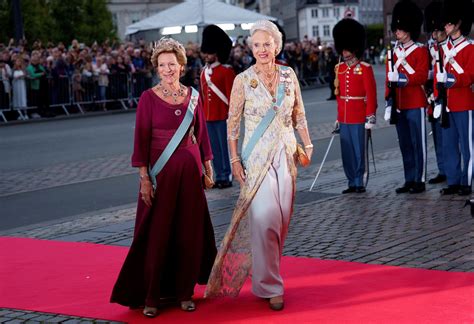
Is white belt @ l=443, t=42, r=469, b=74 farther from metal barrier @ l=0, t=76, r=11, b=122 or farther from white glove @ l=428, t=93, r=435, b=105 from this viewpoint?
metal barrier @ l=0, t=76, r=11, b=122

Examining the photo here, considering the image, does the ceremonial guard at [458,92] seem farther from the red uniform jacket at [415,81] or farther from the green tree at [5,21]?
the green tree at [5,21]

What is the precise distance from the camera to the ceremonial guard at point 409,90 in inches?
506

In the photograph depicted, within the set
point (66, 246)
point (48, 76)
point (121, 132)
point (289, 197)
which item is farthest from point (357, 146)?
point (48, 76)

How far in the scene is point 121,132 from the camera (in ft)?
78.5

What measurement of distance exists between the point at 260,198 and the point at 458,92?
18.3 ft

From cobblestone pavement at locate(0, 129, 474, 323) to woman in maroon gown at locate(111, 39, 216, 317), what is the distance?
20.1 inches

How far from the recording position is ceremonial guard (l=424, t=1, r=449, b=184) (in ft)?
42.0

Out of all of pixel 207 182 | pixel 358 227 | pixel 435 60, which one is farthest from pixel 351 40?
pixel 207 182

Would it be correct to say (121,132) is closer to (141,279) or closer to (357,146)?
(357,146)

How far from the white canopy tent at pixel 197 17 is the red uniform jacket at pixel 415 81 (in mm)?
21443

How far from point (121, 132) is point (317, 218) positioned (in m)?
12.9

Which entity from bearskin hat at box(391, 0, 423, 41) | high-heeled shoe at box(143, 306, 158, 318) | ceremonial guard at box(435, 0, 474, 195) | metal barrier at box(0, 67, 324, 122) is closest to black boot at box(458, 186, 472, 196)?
ceremonial guard at box(435, 0, 474, 195)

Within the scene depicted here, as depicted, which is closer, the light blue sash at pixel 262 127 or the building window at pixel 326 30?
the light blue sash at pixel 262 127

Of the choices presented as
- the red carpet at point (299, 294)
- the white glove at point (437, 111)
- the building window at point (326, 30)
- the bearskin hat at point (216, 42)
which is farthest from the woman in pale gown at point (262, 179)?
the building window at point (326, 30)
